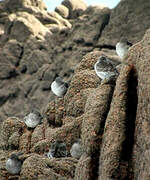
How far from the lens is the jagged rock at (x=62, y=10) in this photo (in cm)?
6091

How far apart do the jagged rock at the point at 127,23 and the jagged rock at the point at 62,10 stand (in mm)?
16494

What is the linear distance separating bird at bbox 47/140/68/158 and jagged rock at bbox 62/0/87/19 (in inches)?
1937

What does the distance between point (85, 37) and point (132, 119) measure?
3772 centimetres

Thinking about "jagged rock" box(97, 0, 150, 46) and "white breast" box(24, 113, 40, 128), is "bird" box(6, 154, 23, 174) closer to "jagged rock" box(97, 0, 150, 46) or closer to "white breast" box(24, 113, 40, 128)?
"white breast" box(24, 113, 40, 128)

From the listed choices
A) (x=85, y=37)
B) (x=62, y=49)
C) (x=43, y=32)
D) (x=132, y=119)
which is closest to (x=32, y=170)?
(x=132, y=119)

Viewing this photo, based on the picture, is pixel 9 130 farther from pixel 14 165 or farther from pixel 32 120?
pixel 14 165

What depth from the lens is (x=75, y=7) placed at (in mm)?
61281

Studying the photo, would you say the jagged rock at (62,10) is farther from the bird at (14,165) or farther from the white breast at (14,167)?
the white breast at (14,167)

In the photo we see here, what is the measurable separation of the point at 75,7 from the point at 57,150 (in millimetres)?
50752

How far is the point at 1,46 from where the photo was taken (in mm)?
54781

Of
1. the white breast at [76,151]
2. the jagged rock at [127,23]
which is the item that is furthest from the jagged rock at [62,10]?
the white breast at [76,151]

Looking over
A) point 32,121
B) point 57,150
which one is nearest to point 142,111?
point 57,150

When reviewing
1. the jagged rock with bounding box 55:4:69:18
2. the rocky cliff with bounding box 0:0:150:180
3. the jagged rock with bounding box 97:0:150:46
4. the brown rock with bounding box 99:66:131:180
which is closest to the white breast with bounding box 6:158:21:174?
the rocky cliff with bounding box 0:0:150:180

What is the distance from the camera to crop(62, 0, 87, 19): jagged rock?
60938 mm
